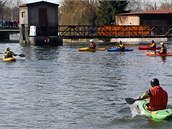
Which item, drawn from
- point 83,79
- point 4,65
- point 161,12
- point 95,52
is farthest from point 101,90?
point 161,12

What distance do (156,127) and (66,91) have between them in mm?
9210

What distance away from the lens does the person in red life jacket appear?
18.5 metres

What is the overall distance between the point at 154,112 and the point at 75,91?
8.53 meters

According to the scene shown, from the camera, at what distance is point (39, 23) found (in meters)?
75.0

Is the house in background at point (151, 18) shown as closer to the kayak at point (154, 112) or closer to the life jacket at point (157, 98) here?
the kayak at point (154, 112)

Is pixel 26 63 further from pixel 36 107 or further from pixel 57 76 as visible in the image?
pixel 36 107

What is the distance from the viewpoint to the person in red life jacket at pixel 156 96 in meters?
18.5

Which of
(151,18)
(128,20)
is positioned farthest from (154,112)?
(128,20)

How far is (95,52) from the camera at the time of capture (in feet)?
185

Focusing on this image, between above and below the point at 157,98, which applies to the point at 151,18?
above

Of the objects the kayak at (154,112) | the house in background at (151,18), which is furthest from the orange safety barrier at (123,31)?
the kayak at (154,112)

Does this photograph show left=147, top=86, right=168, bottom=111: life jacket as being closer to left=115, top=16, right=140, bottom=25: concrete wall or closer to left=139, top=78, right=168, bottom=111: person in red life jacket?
left=139, top=78, right=168, bottom=111: person in red life jacket

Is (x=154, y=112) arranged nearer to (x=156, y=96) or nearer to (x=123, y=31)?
(x=156, y=96)

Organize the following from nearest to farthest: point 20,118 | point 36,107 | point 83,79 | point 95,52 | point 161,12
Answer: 1. point 20,118
2. point 36,107
3. point 83,79
4. point 95,52
5. point 161,12
